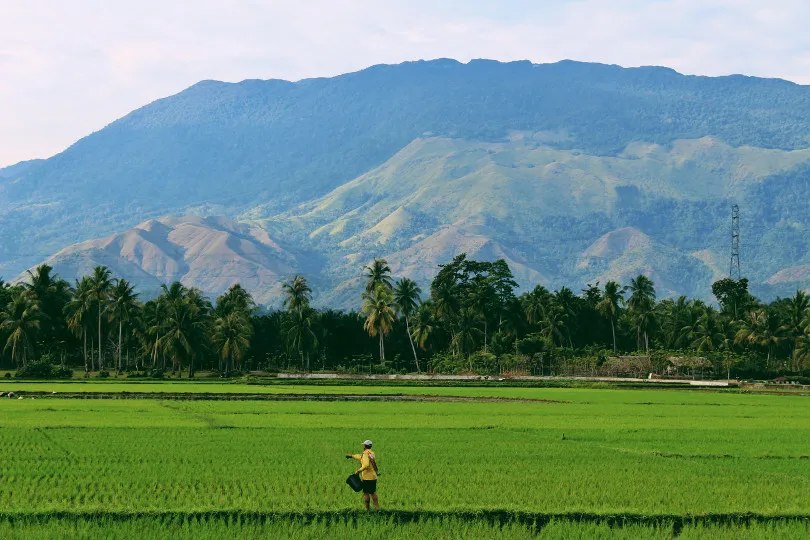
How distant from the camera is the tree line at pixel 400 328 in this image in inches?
3851

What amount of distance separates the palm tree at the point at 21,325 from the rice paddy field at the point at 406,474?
52.4 metres

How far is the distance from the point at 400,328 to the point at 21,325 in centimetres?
4677

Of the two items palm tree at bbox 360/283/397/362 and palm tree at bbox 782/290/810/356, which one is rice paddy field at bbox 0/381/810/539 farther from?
palm tree at bbox 782/290/810/356

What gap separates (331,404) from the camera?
171ft

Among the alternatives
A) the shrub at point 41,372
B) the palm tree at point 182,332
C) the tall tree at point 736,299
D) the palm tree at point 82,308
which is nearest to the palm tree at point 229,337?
the palm tree at point 182,332

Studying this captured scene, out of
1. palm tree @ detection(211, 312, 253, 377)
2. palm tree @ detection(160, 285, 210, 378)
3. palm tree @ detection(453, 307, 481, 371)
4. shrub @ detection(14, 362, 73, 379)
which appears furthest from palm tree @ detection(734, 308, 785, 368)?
shrub @ detection(14, 362, 73, 379)

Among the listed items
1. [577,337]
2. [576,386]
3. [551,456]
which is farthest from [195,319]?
[551,456]

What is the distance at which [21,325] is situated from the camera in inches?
3708

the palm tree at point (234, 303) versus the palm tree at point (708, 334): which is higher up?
the palm tree at point (234, 303)

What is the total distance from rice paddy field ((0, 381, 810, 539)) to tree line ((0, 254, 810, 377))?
180 ft

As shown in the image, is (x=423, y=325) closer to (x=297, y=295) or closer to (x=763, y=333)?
(x=297, y=295)

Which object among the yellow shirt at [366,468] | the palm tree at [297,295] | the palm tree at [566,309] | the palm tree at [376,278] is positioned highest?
the palm tree at [376,278]

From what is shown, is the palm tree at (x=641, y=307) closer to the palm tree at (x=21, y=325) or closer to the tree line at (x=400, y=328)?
the tree line at (x=400, y=328)

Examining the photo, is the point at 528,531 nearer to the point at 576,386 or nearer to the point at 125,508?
the point at 125,508
